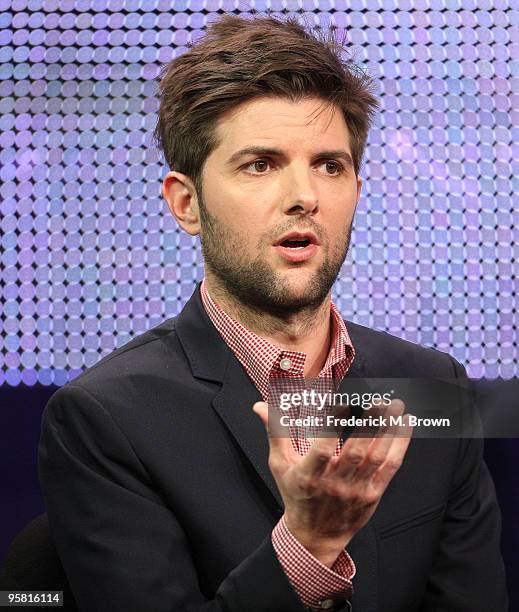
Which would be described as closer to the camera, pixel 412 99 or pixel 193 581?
pixel 193 581

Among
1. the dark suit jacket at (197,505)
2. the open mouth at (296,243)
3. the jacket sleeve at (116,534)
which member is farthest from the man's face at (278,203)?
the jacket sleeve at (116,534)

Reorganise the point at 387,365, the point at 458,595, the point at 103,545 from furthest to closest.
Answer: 1. the point at 387,365
2. the point at 458,595
3. the point at 103,545

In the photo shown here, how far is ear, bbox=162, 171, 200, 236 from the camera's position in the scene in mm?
1218

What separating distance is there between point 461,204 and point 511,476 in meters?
0.47

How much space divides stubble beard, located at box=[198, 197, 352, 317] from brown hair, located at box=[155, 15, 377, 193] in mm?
105

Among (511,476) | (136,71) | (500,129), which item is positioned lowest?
(511,476)

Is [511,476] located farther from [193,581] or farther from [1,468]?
[1,468]

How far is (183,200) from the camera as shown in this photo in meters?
1.23

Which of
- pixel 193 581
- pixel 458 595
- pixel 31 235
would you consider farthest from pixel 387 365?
pixel 31 235

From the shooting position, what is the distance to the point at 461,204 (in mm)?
1433

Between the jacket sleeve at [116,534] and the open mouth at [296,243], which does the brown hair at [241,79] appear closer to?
the open mouth at [296,243]

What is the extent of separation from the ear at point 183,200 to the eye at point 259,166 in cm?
12

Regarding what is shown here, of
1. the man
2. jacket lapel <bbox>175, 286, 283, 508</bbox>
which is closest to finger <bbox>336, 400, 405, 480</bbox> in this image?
the man

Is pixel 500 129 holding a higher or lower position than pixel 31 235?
higher
